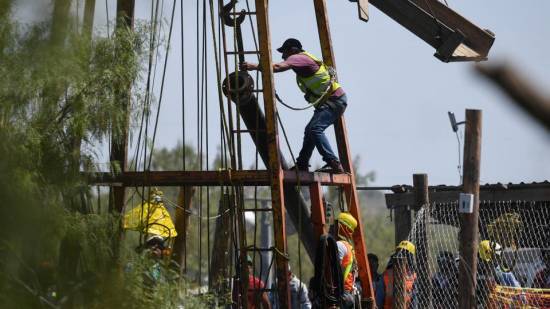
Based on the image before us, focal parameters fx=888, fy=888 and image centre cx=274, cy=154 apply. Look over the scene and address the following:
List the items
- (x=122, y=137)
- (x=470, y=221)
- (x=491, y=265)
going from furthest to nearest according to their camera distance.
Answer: (x=491, y=265) < (x=470, y=221) < (x=122, y=137)

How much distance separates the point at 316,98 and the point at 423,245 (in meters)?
2.22

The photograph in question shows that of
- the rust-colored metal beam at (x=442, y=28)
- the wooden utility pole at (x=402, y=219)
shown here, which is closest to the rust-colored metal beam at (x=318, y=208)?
the wooden utility pole at (x=402, y=219)

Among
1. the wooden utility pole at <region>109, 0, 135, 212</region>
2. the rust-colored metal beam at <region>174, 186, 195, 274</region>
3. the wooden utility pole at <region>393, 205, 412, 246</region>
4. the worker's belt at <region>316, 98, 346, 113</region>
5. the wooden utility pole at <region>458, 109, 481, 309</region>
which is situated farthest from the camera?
the wooden utility pole at <region>393, 205, 412, 246</region>

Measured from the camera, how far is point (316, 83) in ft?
34.2

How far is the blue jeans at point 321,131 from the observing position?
1032 centimetres

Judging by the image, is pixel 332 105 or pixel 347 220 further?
pixel 332 105

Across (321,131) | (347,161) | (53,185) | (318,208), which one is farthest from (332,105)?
(53,185)

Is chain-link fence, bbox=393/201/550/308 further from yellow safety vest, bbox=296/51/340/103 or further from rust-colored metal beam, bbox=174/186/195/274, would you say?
rust-colored metal beam, bbox=174/186/195/274

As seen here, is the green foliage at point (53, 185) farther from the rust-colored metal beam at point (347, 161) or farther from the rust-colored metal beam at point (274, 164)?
the rust-colored metal beam at point (347, 161)

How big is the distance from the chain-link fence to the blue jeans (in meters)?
1.44

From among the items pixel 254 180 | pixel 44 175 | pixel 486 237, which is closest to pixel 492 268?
pixel 486 237

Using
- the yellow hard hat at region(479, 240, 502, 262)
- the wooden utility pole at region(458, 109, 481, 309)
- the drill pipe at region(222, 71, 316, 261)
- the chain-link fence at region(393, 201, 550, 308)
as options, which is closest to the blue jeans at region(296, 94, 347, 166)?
the drill pipe at region(222, 71, 316, 261)

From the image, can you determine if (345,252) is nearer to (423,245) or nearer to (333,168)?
(333,168)

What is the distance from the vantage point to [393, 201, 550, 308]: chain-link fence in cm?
1055
